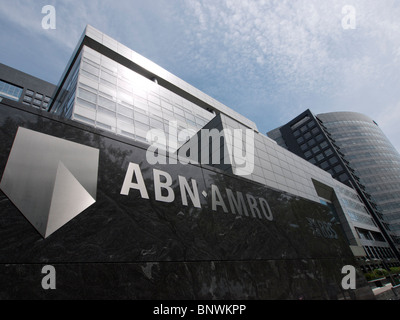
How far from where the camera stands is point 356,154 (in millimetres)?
84000

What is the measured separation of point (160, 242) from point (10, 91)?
7777cm

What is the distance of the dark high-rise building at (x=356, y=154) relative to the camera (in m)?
67.9

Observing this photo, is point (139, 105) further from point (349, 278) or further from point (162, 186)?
point (349, 278)

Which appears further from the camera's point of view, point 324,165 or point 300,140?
point 300,140

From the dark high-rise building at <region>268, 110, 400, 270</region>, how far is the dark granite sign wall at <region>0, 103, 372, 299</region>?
68.1 metres

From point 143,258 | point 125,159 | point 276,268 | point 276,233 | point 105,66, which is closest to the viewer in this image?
point 143,258

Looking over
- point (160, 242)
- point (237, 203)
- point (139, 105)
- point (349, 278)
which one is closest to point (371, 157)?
point (139, 105)

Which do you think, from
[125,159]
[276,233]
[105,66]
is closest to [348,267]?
[276,233]

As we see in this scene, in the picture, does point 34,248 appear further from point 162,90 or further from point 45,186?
point 162,90

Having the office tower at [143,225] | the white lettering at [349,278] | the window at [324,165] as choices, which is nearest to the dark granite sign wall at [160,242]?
→ the office tower at [143,225]

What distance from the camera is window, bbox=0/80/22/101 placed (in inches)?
2256

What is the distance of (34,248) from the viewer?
301 centimetres

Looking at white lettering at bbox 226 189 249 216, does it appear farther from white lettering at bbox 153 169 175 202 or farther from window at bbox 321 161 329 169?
window at bbox 321 161 329 169

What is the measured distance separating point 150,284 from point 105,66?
23.3 m
